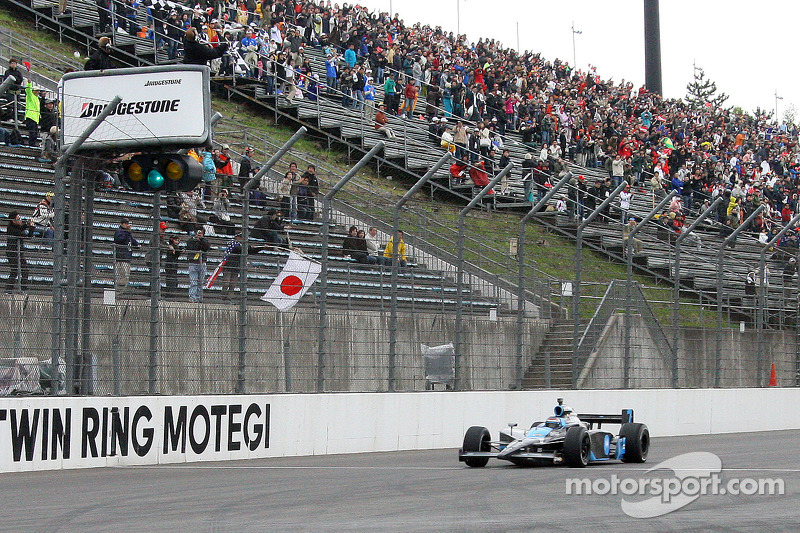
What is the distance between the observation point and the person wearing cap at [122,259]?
13370mm

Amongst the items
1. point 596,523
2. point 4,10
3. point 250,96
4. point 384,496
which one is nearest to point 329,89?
point 250,96

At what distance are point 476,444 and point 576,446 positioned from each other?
3.73 feet

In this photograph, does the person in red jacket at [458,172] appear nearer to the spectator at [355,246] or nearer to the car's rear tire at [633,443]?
the spectator at [355,246]

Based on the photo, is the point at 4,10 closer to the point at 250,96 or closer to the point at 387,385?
the point at 250,96

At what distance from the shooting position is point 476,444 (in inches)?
516

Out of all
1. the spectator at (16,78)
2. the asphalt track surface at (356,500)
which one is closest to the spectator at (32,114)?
the spectator at (16,78)

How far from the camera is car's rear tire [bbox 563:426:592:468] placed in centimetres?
1259

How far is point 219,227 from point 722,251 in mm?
11432

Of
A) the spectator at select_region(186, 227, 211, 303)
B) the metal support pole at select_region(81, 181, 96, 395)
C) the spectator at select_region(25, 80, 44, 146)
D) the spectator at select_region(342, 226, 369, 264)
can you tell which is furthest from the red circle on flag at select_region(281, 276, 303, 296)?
the spectator at select_region(25, 80, 44, 146)

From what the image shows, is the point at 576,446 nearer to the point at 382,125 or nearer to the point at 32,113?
the point at 32,113

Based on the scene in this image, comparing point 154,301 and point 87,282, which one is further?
point 154,301

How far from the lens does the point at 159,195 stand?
14.0m

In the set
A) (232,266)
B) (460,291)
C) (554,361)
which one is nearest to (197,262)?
(232,266)

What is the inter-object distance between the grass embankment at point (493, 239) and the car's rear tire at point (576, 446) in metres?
4.97
